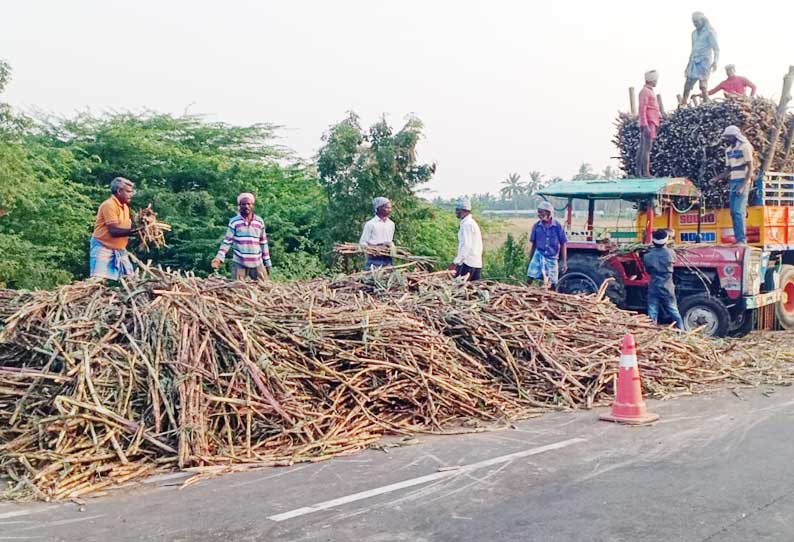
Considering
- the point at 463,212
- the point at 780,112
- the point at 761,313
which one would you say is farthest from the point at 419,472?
the point at 780,112

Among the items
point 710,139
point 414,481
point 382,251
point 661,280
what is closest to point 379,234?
point 382,251

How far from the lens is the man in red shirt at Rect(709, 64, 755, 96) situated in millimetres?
16359

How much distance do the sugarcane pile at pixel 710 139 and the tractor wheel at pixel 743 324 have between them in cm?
189

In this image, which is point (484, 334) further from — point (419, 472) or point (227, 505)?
point (227, 505)

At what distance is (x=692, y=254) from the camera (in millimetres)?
13906

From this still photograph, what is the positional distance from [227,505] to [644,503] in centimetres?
256

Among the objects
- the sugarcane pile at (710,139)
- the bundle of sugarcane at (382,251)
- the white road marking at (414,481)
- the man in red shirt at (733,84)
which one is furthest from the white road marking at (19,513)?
the man in red shirt at (733,84)

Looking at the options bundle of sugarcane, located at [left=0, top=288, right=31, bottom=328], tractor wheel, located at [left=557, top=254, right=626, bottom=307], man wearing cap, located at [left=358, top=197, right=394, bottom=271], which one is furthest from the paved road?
tractor wheel, located at [left=557, top=254, right=626, bottom=307]

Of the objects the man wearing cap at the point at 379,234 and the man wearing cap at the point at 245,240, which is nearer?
the man wearing cap at the point at 245,240

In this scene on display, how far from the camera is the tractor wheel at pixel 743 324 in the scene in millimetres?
14039

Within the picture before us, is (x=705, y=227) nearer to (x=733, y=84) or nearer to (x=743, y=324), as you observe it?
(x=743, y=324)

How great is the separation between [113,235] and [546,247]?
20.2 feet

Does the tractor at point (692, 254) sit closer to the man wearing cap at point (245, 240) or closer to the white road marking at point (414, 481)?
the man wearing cap at point (245, 240)

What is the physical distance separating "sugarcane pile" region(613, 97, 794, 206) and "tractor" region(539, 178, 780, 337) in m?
0.45
